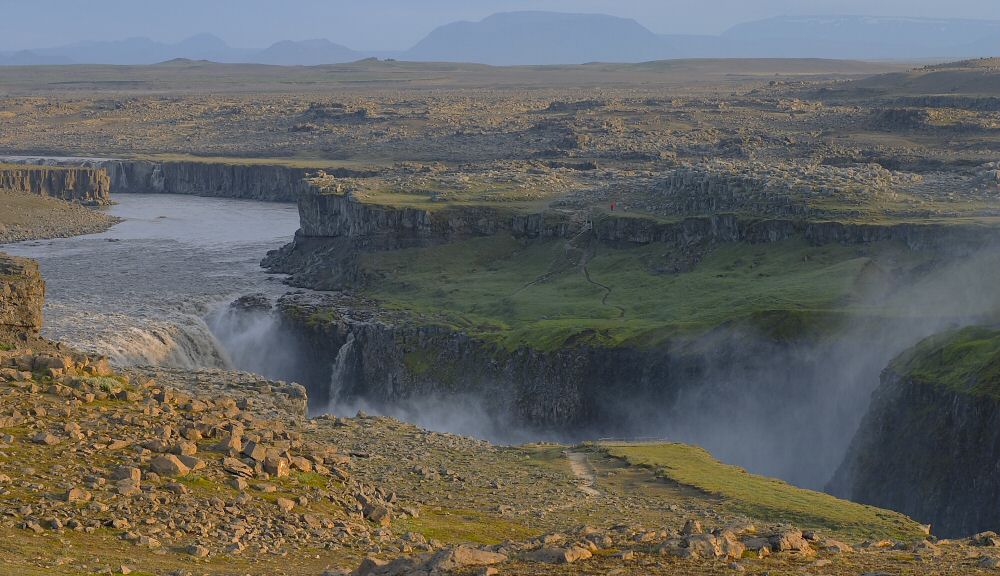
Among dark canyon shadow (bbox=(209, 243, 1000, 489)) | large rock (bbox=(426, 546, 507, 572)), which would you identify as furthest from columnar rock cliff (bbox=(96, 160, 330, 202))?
large rock (bbox=(426, 546, 507, 572))

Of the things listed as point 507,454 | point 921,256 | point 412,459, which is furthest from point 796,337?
point 412,459

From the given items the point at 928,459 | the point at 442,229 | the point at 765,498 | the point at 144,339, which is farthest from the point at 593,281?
the point at 765,498

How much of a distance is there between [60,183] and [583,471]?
398 feet

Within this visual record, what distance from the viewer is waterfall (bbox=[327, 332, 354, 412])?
9819 cm

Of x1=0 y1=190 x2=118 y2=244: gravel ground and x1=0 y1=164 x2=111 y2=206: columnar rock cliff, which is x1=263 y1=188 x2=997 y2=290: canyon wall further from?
x1=0 y1=164 x2=111 y2=206: columnar rock cliff

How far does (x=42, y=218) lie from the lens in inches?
5743

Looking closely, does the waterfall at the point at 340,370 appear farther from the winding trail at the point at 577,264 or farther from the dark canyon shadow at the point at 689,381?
the winding trail at the point at 577,264

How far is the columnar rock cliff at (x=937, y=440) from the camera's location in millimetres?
61656

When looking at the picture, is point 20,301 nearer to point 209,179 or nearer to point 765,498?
point 765,498

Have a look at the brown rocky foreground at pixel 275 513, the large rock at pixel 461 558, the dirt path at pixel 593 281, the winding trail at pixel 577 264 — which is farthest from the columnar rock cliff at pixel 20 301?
the winding trail at pixel 577 264

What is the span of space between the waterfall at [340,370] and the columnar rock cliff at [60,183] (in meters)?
74.6

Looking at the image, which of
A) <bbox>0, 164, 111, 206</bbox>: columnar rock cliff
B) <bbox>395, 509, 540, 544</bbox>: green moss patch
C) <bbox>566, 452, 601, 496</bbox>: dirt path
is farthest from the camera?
<bbox>0, 164, 111, 206</bbox>: columnar rock cliff

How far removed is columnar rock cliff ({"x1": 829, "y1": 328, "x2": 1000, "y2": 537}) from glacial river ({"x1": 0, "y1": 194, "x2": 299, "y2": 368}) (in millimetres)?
41760

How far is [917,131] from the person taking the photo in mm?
178625
